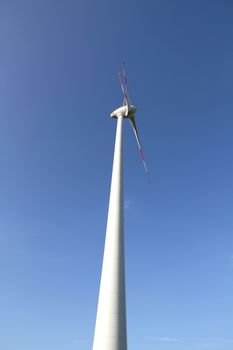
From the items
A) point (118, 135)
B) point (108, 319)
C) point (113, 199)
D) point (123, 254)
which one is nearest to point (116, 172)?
point (113, 199)

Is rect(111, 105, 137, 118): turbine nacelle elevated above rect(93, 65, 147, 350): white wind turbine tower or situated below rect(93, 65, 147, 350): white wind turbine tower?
above

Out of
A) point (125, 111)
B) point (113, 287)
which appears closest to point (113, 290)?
point (113, 287)

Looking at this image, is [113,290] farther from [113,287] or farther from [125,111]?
[125,111]

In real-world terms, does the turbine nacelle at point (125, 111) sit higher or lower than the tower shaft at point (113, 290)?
higher

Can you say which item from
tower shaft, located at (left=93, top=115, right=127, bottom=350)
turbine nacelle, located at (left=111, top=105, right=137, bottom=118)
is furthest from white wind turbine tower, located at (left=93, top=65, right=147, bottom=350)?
turbine nacelle, located at (left=111, top=105, right=137, bottom=118)

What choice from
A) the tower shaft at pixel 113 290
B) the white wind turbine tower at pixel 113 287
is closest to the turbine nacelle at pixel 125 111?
the white wind turbine tower at pixel 113 287

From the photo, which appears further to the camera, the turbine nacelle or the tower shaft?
the turbine nacelle

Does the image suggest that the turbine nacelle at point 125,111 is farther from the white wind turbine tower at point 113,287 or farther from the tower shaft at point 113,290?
the tower shaft at point 113,290

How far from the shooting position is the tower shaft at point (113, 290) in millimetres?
17750

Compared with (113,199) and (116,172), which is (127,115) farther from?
(113,199)

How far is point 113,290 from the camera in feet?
63.4

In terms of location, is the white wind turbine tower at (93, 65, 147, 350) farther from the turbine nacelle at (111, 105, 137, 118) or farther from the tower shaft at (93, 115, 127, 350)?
the turbine nacelle at (111, 105, 137, 118)

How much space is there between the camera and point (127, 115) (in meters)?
37.0

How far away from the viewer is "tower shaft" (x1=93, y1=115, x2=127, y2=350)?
699 inches
